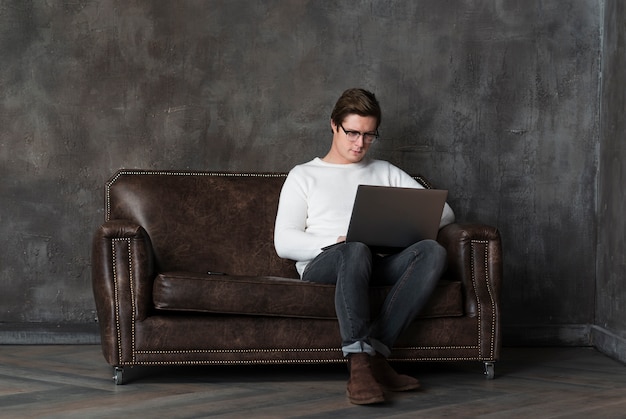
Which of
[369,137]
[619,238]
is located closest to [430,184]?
[369,137]

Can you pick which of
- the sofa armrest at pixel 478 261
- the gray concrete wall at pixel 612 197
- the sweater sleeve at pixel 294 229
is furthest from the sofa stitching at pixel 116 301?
the gray concrete wall at pixel 612 197

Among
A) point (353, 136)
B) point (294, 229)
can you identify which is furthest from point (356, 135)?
point (294, 229)

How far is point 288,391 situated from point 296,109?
172cm

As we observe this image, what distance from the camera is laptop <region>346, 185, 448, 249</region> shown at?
3307 mm

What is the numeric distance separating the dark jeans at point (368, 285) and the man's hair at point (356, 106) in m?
0.59

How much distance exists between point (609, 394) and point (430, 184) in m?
1.37

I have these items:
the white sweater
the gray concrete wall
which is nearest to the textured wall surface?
the gray concrete wall

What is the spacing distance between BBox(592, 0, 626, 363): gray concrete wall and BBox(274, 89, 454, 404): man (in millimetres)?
966

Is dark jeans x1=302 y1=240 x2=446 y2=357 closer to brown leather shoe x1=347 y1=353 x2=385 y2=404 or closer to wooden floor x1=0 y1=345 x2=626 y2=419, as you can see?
brown leather shoe x1=347 y1=353 x2=385 y2=404

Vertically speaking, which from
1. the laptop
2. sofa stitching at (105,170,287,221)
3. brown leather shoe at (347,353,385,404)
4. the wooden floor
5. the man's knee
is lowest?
the wooden floor

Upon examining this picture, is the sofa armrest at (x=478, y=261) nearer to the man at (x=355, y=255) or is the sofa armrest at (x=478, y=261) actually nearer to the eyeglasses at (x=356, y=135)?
the man at (x=355, y=255)

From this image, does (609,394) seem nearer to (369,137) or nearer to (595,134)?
(369,137)

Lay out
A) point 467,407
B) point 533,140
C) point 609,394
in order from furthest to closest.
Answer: point 533,140 → point 609,394 → point 467,407

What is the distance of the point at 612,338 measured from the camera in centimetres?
426
